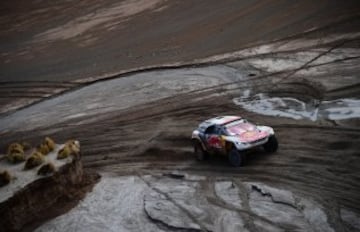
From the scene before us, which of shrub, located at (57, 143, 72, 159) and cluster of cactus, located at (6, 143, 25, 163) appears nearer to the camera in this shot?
shrub, located at (57, 143, 72, 159)

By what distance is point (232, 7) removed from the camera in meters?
41.9

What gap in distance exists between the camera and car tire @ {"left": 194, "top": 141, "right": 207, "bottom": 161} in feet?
73.0

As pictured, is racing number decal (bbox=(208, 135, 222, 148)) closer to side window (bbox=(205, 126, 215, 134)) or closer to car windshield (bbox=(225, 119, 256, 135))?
side window (bbox=(205, 126, 215, 134))

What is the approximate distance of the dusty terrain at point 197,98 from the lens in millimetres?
18250

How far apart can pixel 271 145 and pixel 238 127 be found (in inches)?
52.2

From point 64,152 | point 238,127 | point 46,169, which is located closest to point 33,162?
point 46,169

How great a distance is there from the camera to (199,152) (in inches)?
882

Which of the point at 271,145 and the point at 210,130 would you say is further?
the point at 210,130

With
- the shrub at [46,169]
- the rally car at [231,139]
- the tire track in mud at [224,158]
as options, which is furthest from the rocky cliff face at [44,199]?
the rally car at [231,139]

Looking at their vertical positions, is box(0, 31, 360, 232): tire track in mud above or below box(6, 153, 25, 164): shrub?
below

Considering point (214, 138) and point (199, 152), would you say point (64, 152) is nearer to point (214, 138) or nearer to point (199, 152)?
point (199, 152)

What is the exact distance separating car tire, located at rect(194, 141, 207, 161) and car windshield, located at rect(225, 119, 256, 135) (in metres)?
1.34

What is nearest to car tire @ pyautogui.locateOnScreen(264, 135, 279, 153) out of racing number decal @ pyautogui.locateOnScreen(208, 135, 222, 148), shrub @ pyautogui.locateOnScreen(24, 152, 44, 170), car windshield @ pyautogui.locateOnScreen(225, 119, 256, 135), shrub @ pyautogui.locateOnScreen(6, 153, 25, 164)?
car windshield @ pyautogui.locateOnScreen(225, 119, 256, 135)

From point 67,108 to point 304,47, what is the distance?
12754mm
